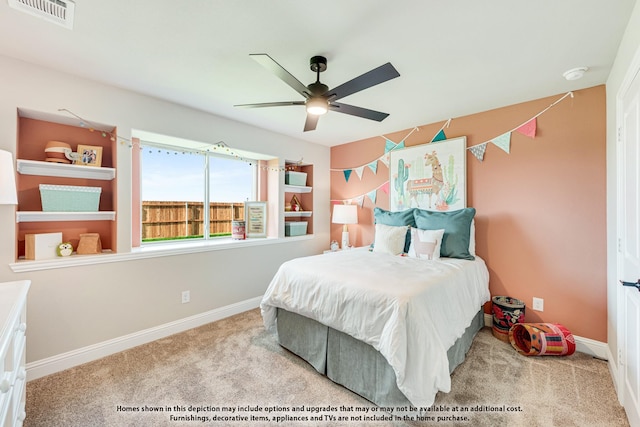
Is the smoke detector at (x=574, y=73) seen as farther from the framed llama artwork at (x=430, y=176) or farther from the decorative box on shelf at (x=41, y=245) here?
the decorative box on shelf at (x=41, y=245)

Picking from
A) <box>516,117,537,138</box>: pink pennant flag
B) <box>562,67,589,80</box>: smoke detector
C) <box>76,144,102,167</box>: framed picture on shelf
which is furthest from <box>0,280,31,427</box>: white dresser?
<box>516,117,537,138</box>: pink pennant flag

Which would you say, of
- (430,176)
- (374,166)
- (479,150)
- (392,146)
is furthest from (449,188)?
(374,166)

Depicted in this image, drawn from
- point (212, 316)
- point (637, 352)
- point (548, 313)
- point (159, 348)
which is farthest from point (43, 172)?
point (548, 313)

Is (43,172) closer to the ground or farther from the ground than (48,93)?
closer to the ground

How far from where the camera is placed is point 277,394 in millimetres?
1882

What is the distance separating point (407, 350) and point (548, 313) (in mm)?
1998

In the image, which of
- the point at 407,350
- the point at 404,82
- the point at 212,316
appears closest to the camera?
the point at 407,350

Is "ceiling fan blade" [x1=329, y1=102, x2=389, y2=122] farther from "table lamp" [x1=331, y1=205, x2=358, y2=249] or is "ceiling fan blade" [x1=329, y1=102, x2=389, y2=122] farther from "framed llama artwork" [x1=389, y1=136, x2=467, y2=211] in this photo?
"table lamp" [x1=331, y1=205, x2=358, y2=249]

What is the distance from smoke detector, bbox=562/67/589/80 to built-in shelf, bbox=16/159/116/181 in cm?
389

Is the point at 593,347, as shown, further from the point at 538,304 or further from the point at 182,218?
the point at 182,218

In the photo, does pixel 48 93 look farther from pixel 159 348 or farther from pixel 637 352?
pixel 637 352

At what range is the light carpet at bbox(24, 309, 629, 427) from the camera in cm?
166

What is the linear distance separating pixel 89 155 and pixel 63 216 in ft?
1.86

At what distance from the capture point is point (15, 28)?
1.65 m
